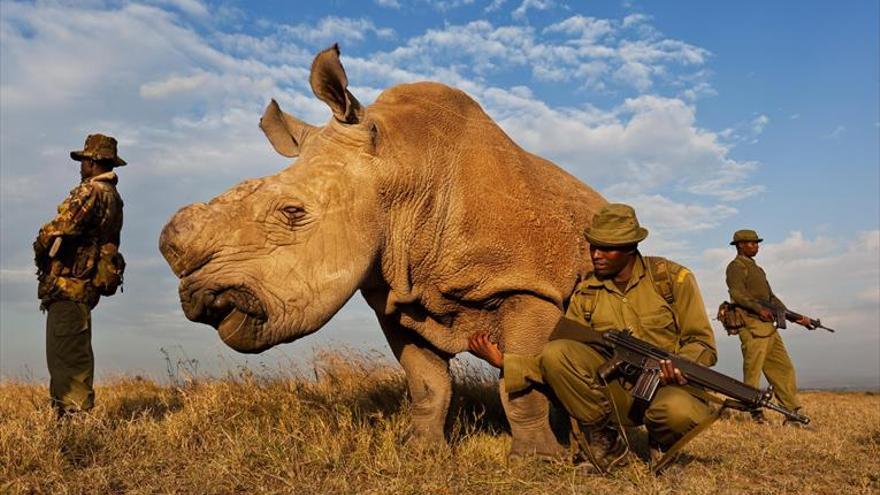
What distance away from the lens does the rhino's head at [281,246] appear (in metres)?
4.45

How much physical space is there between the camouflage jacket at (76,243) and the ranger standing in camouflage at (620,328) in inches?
155

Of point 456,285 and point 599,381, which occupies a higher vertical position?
point 456,285

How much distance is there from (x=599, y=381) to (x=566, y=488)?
806mm

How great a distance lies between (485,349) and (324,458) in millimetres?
1519

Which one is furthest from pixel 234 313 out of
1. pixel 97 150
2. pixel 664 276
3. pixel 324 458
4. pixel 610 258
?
pixel 97 150

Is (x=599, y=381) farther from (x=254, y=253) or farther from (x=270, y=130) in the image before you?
(x=270, y=130)

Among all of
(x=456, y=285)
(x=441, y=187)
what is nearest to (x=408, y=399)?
(x=456, y=285)

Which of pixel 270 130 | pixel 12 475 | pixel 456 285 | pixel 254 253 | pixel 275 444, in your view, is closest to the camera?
pixel 12 475

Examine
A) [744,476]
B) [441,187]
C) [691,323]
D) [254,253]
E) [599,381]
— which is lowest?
[744,476]

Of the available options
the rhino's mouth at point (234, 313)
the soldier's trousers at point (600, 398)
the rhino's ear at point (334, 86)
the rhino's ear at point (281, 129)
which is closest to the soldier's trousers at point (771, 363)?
the soldier's trousers at point (600, 398)

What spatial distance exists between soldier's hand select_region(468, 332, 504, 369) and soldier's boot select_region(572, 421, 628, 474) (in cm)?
78

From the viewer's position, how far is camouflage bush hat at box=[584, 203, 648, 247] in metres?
4.98

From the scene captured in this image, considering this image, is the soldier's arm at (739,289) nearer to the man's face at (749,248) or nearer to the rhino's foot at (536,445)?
the man's face at (749,248)

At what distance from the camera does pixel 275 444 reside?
4809mm
